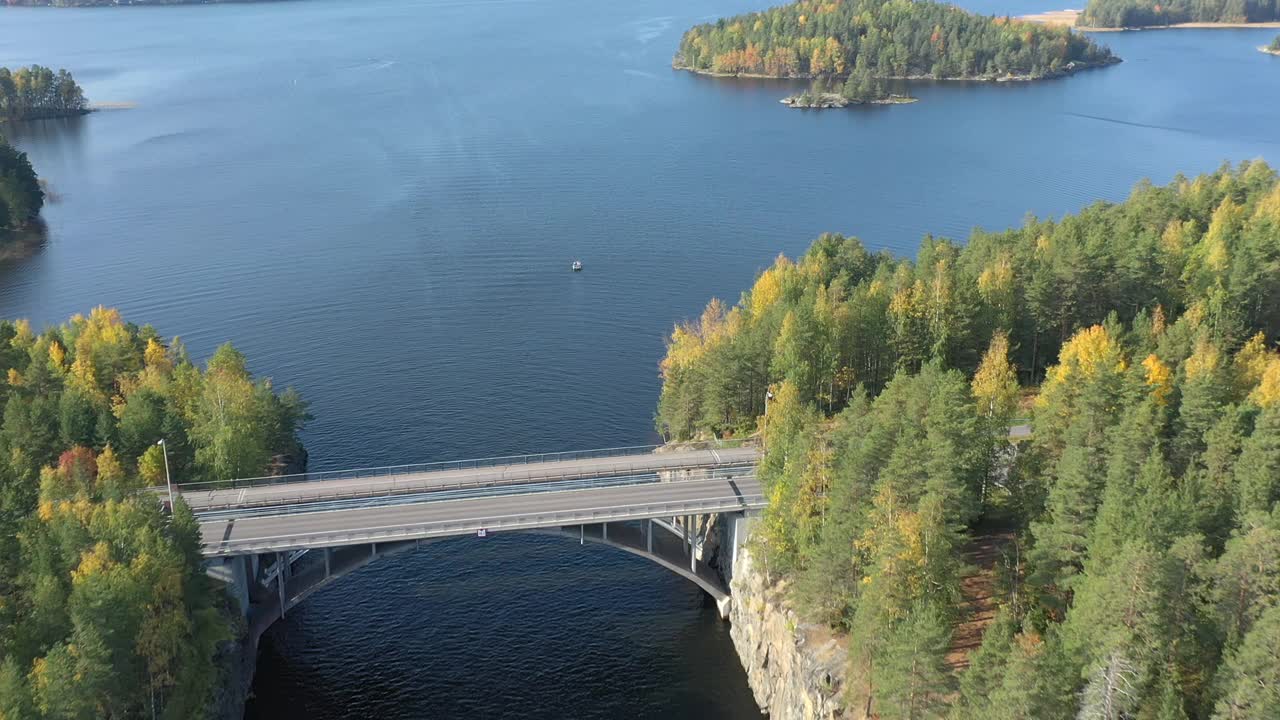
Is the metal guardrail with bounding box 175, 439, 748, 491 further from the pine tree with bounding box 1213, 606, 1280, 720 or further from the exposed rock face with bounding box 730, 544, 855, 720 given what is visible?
the pine tree with bounding box 1213, 606, 1280, 720

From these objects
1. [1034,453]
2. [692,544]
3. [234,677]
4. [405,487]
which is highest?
[1034,453]

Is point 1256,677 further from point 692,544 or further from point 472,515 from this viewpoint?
point 472,515

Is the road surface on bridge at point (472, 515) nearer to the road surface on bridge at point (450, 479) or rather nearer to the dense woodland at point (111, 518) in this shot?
the road surface on bridge at point (450, 479)

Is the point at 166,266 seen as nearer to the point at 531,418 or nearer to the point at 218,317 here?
the point at 218,317

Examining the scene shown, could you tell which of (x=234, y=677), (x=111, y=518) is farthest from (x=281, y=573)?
(x=111, y=518)

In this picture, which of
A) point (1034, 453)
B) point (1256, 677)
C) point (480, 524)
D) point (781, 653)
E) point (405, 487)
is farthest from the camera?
point (405, 487)

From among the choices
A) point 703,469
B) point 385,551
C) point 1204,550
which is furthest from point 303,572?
point 1204,550
